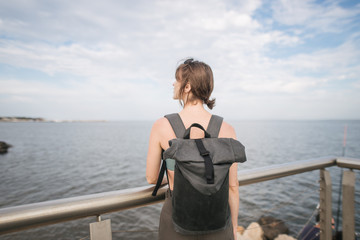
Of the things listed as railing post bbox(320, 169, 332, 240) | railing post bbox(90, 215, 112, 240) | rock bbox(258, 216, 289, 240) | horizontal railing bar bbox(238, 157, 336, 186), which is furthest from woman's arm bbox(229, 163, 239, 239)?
rock bbox(258, 216, 289, 240)

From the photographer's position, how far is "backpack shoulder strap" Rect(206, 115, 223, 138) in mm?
1242

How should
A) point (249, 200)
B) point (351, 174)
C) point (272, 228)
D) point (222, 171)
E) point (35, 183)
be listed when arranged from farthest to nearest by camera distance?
point (35, 183), point (249, 200), point (272, 228), point (351, 174), point (222, 171)

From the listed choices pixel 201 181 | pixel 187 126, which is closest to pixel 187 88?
pixel 187 126

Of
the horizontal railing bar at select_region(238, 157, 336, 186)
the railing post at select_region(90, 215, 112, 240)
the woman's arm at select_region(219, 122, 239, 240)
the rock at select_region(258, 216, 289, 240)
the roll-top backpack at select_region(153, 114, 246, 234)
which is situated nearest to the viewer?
the roll-top backpack at select_region(153, 114, 246, 234)

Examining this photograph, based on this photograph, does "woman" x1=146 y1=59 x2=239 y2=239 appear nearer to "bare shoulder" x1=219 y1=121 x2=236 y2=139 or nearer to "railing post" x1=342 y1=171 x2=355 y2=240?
"bare shoulder" x1=219 y1=121 x2=236 y2=139

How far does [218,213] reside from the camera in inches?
42.0

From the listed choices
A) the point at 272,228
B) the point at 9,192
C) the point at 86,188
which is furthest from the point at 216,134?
the point at 9,192

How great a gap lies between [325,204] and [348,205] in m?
0.26

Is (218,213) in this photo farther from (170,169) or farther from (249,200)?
(249,200)

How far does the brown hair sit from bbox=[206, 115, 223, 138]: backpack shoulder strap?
20 centimetres

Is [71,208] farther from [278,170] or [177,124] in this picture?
[278,170]

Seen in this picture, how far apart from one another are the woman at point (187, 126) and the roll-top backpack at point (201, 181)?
0.15m

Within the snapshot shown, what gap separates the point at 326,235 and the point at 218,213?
Result: 185cm

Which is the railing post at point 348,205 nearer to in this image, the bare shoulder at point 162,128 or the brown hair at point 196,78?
the brown hair at point 196,78
